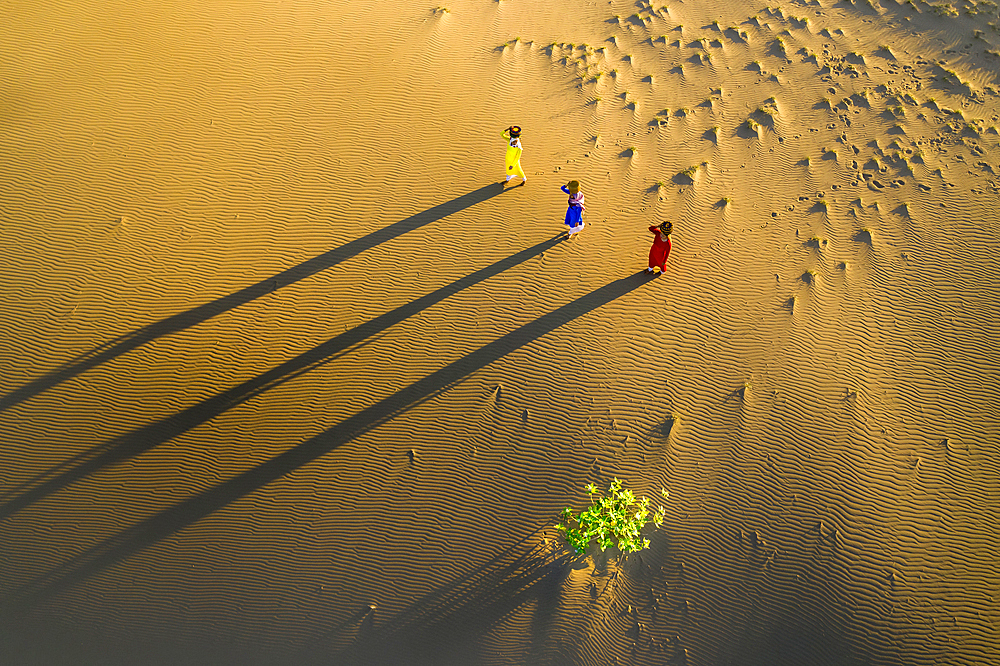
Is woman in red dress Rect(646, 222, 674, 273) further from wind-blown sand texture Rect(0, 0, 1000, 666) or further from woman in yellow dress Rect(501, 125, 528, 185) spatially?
woman in yellow dress Rect(501, 125, 528, 185)

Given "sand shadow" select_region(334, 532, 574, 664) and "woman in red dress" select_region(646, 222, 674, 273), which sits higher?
"woman in red dress" select_region(646, 222, 674, 273)

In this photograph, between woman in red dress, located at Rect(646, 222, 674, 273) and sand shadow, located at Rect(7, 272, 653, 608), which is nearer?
sand shadow, located at Rect(7, 272, 653, 608)

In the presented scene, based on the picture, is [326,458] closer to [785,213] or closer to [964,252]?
[785,213]

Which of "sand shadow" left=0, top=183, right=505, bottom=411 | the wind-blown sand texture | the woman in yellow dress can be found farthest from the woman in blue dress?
"sand shadow" left=0, top=183, right=505, bottom=411

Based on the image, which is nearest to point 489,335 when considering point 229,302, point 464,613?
point 464,613

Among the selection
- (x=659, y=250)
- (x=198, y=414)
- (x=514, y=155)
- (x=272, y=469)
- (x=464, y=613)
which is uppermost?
(x=514, y=155)

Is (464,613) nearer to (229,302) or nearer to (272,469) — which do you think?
(272,469)
